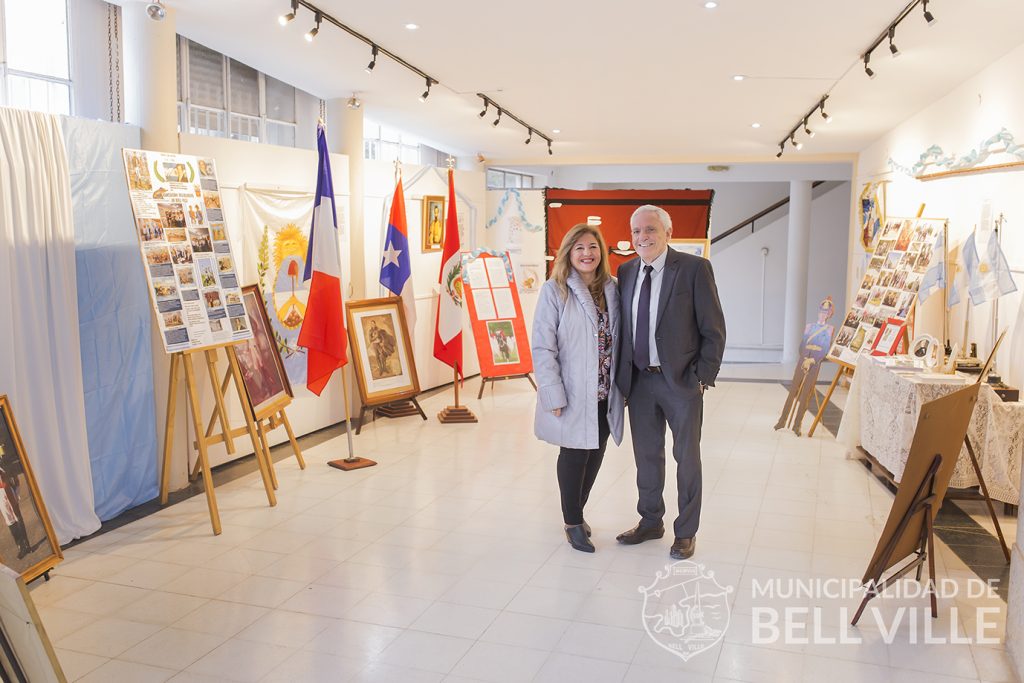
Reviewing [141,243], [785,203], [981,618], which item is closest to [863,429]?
[981,618]

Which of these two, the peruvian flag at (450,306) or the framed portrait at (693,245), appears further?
the framed portrait at (693,245)

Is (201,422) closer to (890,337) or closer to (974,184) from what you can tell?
(890,337)

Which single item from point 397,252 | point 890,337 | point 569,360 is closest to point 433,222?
point 397,252

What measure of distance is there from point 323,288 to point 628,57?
8.43ft

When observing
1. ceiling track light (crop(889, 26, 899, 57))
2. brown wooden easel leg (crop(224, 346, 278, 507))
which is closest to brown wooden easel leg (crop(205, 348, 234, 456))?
brown wooden easel leg (crop(224, 346, 278, 507))

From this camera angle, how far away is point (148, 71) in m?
4.99

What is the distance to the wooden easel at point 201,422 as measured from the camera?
4.65 metres

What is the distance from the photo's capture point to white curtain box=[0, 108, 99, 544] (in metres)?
4.17

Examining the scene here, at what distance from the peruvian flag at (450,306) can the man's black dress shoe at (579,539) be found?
3728 mm

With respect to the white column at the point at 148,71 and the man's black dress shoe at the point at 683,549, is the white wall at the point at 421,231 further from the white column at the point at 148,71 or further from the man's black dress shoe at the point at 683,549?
the man's black dress shoe at the point at 683,549

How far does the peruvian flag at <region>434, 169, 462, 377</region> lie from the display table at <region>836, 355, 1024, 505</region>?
3769mm

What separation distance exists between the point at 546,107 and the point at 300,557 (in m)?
5.00

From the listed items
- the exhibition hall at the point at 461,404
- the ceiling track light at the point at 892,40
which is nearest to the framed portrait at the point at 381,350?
the exhibition hall at the point at 461,404

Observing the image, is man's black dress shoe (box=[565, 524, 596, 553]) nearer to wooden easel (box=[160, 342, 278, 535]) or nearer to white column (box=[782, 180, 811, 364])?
wooden easel (box=[160, 342, 278, 535])
